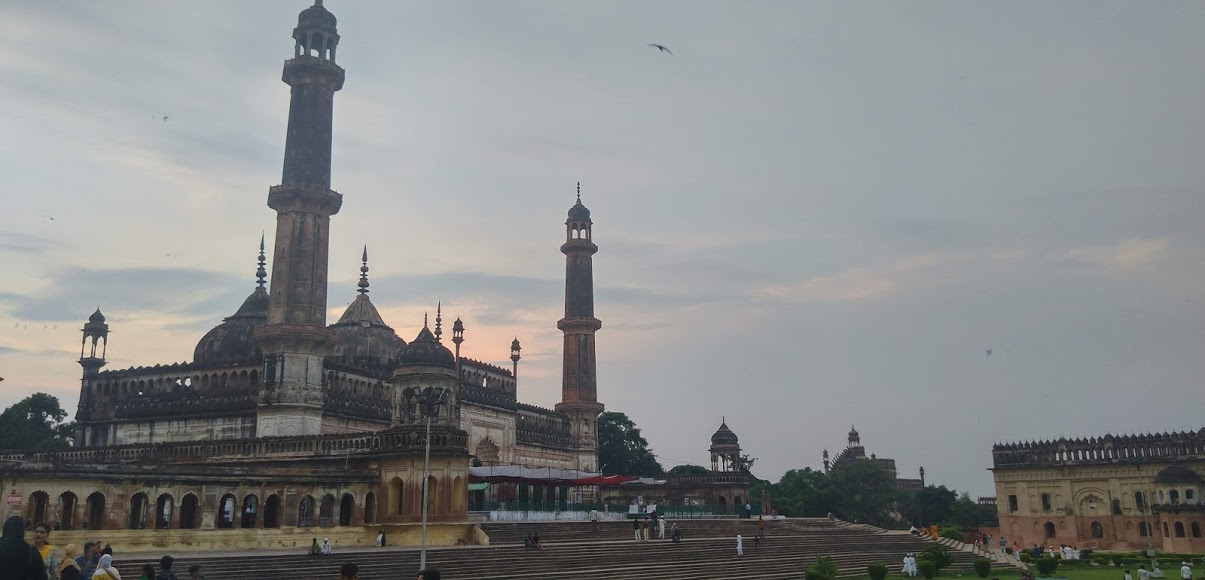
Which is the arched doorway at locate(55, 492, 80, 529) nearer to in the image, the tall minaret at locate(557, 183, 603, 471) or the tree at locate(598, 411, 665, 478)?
the tall minaret at locate(557, 183, 603, 471)

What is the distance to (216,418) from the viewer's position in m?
43.2

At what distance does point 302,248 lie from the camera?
41562 millimetres

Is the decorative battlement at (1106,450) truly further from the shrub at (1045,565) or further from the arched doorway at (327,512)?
the arched doorway at (327,512)

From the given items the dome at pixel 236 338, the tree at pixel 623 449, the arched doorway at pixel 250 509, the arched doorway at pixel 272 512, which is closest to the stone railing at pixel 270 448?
the arched doorway at pixel 272 512

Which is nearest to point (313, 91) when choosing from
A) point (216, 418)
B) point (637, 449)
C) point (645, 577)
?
point (216, 418)

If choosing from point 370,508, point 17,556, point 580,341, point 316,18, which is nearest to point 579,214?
point 580,341

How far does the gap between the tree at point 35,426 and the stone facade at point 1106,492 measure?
57.0 m

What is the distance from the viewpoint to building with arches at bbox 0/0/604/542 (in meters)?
28.2

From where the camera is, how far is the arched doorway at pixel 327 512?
31.0m

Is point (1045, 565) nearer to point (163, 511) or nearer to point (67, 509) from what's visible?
point (163, 511)

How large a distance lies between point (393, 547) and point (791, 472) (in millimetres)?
72344

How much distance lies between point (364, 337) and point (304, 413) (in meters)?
12.4

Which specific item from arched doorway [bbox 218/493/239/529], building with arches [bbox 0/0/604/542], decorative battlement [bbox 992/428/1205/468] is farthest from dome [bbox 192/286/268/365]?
decorative battlement [bbox 992/428/1205/468]

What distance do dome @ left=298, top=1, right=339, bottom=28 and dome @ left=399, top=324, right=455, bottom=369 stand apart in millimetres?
16512
